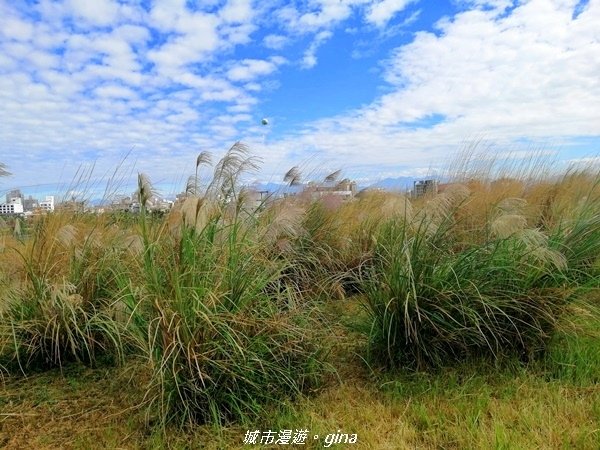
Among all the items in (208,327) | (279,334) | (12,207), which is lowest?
(279,334)

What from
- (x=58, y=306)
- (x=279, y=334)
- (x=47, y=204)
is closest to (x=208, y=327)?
(x=279, y=334)

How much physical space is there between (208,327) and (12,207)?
2.50m

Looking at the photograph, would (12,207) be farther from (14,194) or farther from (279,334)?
(279,334)

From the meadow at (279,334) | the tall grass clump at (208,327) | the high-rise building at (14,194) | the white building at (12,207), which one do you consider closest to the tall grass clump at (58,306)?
the meadow at (279,334)

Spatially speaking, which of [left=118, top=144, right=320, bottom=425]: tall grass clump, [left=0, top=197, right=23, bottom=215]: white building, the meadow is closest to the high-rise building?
[left=0, top=197, right=23, bottom=215]: white building

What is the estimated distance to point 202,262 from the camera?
253 centimetres

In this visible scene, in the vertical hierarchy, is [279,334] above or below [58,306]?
below

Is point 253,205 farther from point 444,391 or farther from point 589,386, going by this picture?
point 589,386

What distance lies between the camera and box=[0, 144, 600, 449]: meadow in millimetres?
2330

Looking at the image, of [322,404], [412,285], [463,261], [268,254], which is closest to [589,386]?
[463,261]

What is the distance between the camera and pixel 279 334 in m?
2.54

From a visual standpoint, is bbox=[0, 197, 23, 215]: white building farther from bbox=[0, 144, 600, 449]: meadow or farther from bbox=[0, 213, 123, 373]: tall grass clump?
bbox=[0, 213, 123, 373]: tall grass clump

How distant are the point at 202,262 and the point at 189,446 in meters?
0.92

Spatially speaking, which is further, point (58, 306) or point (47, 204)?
point (47, 204)
